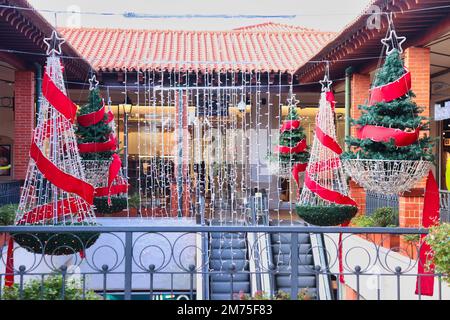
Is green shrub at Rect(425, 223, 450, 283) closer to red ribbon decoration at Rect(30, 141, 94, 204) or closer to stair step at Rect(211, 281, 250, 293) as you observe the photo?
red ribbon decoration at Rect(30, 141, 94, 204)

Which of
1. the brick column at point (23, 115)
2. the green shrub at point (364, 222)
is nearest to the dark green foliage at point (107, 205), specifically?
the brick column at point (23, 115)

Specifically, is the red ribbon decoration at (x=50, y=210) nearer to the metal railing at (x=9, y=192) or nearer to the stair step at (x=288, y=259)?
the metal railing at (x=9, y=192)

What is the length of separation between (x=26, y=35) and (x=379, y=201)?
22.6ft

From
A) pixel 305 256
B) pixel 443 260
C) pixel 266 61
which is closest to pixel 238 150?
pixel 266 61

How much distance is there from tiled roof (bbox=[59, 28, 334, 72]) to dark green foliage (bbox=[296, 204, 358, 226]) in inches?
182

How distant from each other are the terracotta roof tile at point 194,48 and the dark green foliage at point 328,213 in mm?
4545

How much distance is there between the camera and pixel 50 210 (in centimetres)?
750

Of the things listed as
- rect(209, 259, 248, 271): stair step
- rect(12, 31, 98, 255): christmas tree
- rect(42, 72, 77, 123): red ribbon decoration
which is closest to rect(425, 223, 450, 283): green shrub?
rect(12, 31, 98, 255): christmas tree

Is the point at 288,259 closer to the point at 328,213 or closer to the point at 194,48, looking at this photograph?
the point at 328,213

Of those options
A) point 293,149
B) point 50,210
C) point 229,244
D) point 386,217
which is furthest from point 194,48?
point 50,210
